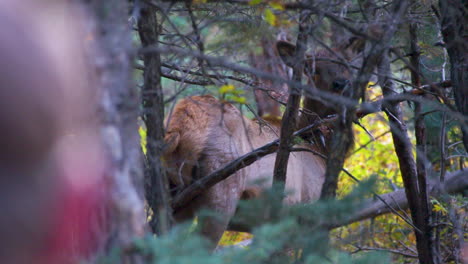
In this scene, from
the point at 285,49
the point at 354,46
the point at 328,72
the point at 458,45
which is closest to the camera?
the point at 458,45

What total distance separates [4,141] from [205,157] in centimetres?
331

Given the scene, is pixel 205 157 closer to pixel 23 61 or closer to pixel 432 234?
pixel 432 234

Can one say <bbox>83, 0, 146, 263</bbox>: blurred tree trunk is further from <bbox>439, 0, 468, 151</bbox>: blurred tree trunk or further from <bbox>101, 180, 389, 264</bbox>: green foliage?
<bbox>439, 0, 468, 151</bbox>: blurred tree trunk

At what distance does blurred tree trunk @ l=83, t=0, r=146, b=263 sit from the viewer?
194 centimetres

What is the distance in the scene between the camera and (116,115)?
1.95 metres

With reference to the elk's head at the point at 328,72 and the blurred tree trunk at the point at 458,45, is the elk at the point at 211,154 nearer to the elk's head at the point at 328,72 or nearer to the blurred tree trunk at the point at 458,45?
the elk's head at the point at 328,72

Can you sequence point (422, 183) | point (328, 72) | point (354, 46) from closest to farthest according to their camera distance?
point (422, 183)
point (328, 72)
point (354, 46)

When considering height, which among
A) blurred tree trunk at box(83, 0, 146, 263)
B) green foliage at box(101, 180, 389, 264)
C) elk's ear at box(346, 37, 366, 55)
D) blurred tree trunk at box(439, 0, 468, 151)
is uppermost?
elk's ear at box(346, 37, 366, 55)

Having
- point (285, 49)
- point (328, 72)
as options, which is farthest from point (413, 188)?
point (285, 49)

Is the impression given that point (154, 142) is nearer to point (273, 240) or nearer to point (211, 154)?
point (273, 240)

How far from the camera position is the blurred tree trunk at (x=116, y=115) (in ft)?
6.35

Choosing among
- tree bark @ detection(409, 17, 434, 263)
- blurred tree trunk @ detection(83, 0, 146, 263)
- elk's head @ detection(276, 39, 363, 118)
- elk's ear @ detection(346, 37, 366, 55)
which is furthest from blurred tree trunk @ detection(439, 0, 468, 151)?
elk's ear @ detection(346, 37, 366, 55)

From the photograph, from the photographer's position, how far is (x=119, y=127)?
195cm

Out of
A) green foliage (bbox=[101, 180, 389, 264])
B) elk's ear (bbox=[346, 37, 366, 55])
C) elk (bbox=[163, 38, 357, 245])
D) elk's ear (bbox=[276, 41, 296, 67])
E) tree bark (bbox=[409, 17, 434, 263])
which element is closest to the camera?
green foliage (bbox=[101, 180, 389, 264])
